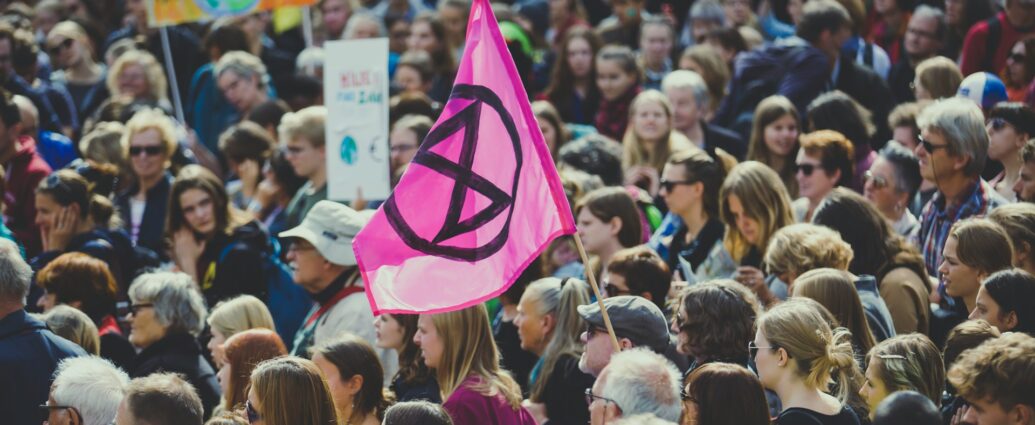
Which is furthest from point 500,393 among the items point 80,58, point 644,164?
point 80,58

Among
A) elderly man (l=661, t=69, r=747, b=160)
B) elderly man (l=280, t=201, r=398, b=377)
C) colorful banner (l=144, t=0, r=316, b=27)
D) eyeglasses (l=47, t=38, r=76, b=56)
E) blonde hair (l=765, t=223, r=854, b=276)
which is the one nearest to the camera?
blonde hair (l=765, t=223, r=854, b=276)

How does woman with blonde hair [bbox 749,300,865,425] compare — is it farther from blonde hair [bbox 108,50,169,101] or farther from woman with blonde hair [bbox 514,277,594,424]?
blonde hair [bbox 108,50,169,101]

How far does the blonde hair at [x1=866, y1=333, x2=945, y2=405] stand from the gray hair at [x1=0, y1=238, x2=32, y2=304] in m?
3.55

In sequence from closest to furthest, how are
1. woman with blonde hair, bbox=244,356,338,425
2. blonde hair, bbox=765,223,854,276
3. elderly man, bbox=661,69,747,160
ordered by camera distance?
woman with blonde hair, bbox=244,356,338,425 → blonde hair, bbox=765,223,854,276 → elderly man, bbox=661,69,747,160

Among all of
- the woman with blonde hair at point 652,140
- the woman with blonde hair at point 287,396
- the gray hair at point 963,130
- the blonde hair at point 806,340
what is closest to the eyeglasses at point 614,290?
the blonde hair at point 806,340

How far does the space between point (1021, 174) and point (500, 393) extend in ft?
10.3

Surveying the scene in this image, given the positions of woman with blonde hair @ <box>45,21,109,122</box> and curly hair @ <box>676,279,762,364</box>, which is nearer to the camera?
curly hair @ <box>676,279,762,364</box>

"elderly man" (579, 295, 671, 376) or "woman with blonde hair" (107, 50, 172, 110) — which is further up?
"elderly man" (579, 295, 671, 376)

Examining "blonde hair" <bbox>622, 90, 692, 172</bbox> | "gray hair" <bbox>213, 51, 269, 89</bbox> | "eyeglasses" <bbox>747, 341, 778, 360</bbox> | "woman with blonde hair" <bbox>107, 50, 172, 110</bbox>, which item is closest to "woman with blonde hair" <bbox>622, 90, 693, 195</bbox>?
"blonde hair" <bbox>622, 90, 692, 172</bbox>

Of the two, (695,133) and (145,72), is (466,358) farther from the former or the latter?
(145,72)

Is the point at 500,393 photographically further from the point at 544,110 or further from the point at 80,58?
the point at 80,58

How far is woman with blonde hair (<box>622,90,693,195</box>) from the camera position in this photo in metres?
10.1

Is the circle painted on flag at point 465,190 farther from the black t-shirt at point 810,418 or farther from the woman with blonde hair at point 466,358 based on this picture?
the black t-shirt at point 810,418

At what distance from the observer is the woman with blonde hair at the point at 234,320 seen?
23.4ft
